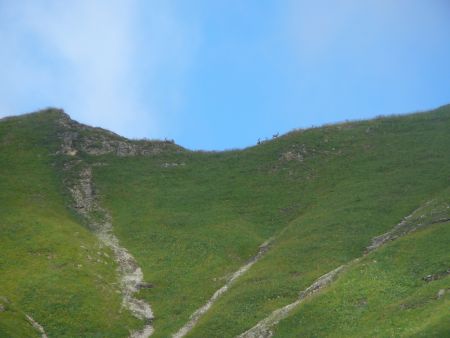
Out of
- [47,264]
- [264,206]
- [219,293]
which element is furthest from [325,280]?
[47,264]

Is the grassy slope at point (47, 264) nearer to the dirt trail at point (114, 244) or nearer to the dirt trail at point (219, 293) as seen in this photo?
the dirt trail at point (114, 244)

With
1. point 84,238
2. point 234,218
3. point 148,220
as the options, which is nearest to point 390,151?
point 234,218

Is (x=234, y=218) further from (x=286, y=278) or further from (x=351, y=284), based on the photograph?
(x=351, y=284)

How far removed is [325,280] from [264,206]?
31.4 m

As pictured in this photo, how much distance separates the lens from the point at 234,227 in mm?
88375

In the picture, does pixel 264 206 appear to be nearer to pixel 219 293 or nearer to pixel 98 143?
pixel 219 293

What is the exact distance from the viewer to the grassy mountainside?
2331 inches

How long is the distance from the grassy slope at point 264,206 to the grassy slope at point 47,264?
626cm

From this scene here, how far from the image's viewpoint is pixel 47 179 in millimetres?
99875

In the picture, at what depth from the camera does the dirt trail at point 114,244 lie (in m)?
69.3

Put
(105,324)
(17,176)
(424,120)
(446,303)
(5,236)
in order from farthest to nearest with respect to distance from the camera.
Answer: (424,120) < (17,176) < (5,236) < (105,324) < (446,303)

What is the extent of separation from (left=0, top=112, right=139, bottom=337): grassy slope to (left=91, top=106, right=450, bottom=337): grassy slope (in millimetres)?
6259

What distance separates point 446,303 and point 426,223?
24.7 m

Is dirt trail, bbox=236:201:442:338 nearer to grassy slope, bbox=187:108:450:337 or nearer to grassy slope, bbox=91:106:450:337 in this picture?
grassy slope, bbox=187:108:450:337
